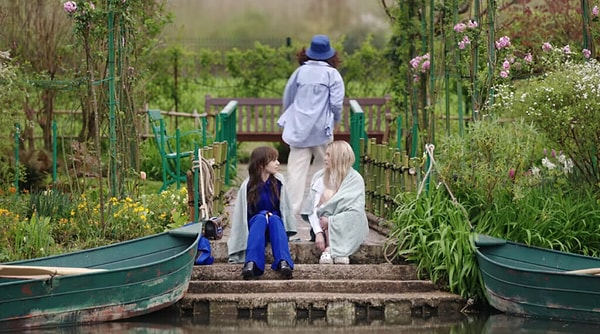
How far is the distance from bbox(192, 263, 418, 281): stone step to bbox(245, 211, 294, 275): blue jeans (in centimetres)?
18

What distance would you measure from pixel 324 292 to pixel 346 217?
0.72m

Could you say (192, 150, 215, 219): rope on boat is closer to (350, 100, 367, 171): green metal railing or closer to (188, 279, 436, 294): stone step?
(188, 279, 436, 294): stone step

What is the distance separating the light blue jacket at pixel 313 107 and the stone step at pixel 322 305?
81.8 inches

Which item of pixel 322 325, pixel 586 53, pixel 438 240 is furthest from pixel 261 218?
pixel 586 53

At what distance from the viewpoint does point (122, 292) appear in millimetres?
9266

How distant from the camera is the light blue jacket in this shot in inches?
452

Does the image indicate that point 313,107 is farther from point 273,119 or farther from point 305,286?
A: point 273,119

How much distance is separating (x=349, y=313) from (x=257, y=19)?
13.4 metres

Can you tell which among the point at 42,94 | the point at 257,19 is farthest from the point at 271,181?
the point at 257,19

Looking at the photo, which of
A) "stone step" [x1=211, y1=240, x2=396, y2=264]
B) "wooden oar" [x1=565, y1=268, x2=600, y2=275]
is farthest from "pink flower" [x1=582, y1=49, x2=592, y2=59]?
"wooden oar" [x1=565, y1=268, x2=600, y2=275]

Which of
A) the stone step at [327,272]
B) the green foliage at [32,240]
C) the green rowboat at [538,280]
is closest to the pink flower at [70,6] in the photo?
the green foliage at [32,240]

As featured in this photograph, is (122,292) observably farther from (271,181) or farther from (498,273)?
(498,273)

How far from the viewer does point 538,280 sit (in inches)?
367

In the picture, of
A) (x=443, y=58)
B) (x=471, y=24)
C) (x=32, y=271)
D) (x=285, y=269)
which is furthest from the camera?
(x=443, y=58)
